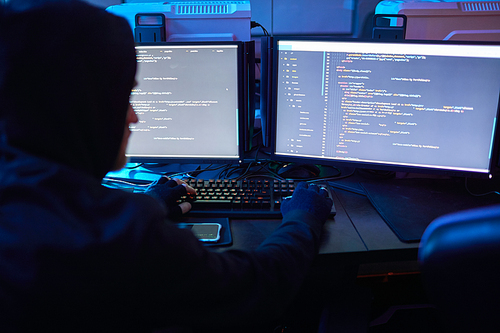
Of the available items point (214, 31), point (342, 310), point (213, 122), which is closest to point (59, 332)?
point (342, 310)

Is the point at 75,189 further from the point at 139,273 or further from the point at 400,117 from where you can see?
the point at 400,117

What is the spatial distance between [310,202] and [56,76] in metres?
0.61

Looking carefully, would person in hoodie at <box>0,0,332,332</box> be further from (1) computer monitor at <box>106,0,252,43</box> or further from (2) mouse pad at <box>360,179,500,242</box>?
(1) computer monitor at <box>106,0,252,43</box>

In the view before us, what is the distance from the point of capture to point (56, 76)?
51 cm

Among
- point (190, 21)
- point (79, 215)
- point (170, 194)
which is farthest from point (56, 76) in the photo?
point (190, 21)

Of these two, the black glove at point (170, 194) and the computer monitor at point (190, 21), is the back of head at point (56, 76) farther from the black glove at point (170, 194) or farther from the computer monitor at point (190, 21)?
the computer monitor at point (190, 21)

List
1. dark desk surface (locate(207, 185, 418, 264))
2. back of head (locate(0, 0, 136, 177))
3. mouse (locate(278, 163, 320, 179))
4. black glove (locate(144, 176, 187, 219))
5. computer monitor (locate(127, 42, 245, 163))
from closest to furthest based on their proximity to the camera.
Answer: back of head (locate(0, 0, 136, 177)) < dark desk surface (locate(207, 185, 418, 264)) < black glove (locate(144, 176, 187, 219)) < computer monitor (locate(127, 42, 245, 163)) < mouse (locate(278, 163, 320, 179))

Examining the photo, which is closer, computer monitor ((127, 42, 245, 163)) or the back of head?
the back of head

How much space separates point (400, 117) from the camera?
1.01m

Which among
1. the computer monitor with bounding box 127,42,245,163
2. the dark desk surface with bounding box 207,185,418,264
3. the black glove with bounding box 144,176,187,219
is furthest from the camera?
the computer monitor with bounding box 127,42,245,163

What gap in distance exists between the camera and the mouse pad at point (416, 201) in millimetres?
874

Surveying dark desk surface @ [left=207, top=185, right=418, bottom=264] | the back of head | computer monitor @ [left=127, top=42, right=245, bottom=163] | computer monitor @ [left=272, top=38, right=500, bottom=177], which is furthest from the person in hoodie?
computer monitor @ [left=272, top=38, right=500, bottom=177]

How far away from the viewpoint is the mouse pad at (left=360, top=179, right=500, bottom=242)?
874 mm

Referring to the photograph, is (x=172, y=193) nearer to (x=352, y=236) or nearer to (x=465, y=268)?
(x=352, y=236)
